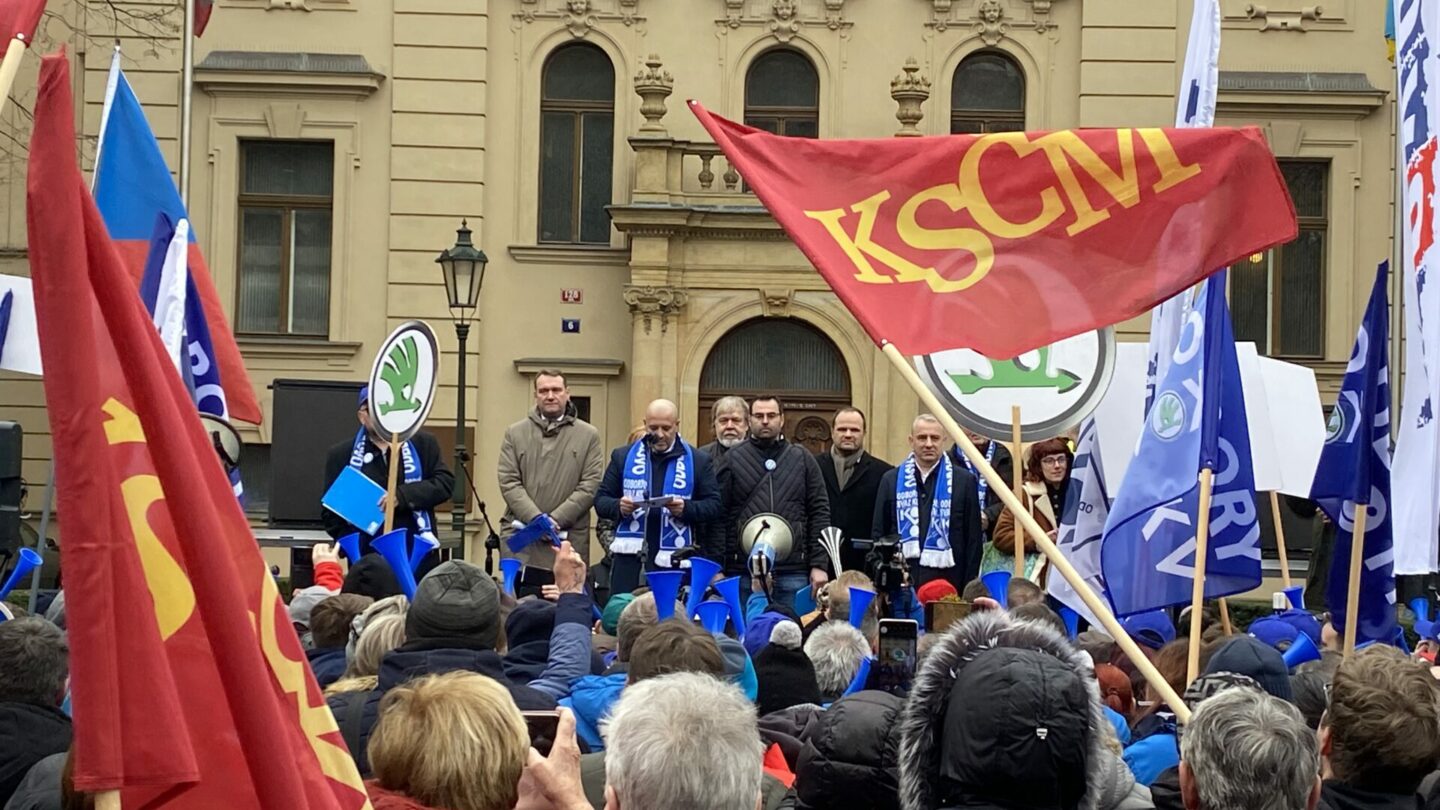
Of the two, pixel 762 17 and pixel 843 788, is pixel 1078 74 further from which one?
pixel 843 788

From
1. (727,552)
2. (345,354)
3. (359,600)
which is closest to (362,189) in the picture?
(345,354)

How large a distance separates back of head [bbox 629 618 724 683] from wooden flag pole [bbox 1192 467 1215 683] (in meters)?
1.70

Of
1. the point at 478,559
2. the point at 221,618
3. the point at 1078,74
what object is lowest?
the point at 478,559

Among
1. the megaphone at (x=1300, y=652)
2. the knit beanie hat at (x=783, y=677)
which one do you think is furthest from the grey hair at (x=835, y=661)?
the megaphone at (x=1300, y=652)

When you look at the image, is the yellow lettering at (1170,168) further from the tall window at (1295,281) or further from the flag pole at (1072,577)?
the tall window at (1295,281)

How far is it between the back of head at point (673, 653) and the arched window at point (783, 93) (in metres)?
20.3

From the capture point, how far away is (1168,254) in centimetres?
748

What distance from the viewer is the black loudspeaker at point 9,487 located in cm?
1175

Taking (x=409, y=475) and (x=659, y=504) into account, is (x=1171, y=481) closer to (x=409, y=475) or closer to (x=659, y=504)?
(x=659, y=504)

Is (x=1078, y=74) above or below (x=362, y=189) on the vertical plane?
above

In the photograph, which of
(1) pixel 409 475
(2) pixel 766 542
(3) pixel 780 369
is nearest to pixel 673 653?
(2) pixel 766 542

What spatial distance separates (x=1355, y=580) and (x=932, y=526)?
4.47 meters

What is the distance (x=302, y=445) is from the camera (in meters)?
18.0

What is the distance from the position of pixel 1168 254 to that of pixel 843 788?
3.40 metres
